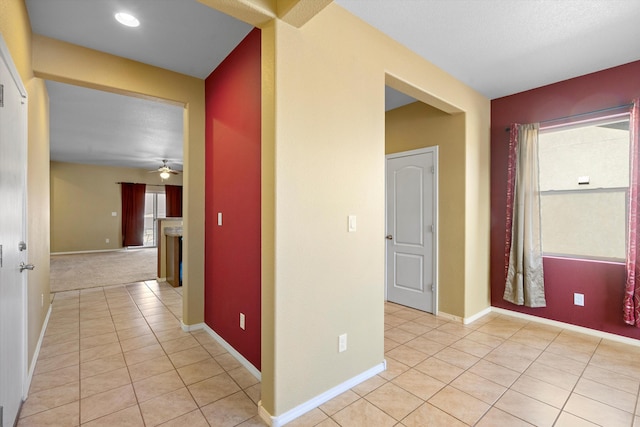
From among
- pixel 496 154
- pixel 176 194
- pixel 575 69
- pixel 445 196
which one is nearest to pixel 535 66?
pixel 575 69

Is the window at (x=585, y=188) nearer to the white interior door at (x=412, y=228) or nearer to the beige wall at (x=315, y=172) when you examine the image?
the white interior door at (x=412, y=228)

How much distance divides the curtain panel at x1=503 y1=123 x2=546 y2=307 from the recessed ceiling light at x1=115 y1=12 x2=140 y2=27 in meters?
3.93

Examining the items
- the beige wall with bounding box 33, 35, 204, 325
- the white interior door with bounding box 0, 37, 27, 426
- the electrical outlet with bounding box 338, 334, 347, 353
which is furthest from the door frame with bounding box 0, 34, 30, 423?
the electrical outlet with bounding box 338, 334, 347, 353

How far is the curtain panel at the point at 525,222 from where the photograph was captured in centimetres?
336

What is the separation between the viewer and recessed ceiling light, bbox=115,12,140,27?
7.02 ft

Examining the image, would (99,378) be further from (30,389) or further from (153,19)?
(153,19)

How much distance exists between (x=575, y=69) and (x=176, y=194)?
1043 cm

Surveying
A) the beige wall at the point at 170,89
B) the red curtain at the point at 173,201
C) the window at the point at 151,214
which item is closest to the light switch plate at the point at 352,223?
the beige wall at the point at 170,89

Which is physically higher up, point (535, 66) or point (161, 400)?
point (535, 66)

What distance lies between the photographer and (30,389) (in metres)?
2.09


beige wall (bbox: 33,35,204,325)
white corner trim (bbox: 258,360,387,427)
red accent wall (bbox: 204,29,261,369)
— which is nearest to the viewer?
white corner trim (bbox: 258,360,387,427)

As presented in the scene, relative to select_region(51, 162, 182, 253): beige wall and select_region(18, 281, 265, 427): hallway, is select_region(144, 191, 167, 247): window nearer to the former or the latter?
select_region(51, 162, 182, 253): beige wall

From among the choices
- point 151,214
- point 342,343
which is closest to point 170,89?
point 342,343

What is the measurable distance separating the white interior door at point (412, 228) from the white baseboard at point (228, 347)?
2349 millimetres
